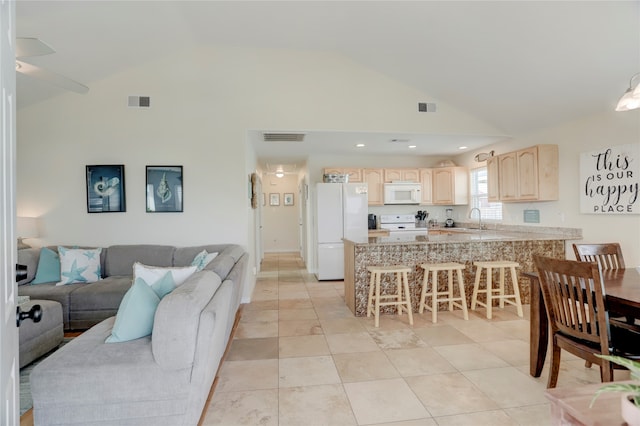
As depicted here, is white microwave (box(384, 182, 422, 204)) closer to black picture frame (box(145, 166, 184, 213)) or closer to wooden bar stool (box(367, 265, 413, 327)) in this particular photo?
wooden bar stool (box(367, 265, 413, 327))

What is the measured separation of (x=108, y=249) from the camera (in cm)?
397

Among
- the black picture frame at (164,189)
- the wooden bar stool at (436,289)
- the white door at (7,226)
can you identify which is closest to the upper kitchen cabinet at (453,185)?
Answer: the wooden bar stool at (436,289)

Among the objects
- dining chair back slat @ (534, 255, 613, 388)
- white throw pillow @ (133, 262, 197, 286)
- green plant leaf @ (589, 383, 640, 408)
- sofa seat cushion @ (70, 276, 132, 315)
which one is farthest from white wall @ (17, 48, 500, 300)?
green plant leaf @ (589, 383, 640, 408)

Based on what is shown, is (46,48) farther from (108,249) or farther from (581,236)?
(581,236)

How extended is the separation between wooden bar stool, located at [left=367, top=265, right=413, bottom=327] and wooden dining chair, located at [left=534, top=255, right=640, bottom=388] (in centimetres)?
154

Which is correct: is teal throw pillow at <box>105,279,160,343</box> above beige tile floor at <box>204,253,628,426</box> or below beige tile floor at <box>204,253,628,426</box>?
above

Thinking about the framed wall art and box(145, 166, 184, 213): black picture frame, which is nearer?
box(145, 166, 184, 213): black picture frame

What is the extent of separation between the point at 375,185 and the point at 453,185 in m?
1.46

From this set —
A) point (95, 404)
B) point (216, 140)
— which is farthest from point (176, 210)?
point (95, 404)

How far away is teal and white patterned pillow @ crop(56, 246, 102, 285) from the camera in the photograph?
3.60 metres

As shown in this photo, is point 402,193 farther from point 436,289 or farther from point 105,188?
point 105,188

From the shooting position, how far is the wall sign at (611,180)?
10.9ft

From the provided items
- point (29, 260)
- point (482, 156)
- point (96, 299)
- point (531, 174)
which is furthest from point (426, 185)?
point (29, 260)

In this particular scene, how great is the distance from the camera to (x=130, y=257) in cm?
393
